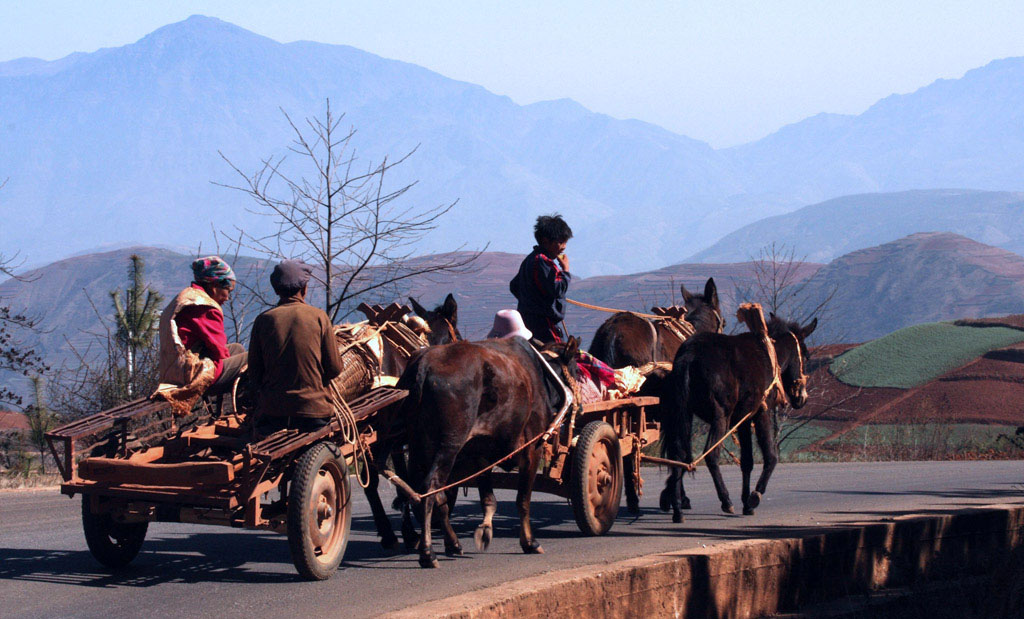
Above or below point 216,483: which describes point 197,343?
above

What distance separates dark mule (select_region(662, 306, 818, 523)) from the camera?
10562 mm

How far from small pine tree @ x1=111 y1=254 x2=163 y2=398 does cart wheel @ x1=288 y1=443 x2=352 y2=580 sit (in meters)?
17.0

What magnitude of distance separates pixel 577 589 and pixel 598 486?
2.77 metres

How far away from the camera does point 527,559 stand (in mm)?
8266

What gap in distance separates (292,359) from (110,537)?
184 cm

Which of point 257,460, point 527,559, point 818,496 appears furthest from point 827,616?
point 818,496

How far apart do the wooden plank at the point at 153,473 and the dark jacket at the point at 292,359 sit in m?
0.77

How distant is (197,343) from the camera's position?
26.7 feet

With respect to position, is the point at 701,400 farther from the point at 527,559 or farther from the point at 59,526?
the point at 59,526

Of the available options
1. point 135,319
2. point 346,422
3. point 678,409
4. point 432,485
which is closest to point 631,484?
point 678,409

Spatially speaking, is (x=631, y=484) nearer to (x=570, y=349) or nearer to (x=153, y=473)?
(x=570, y=349)

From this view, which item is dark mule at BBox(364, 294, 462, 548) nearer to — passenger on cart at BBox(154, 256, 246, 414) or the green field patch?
passenger on cart at BBox(154, 256, 246, 414)

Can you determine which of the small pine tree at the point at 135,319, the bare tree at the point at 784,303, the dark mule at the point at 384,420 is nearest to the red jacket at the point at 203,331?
the dark mule at the point at 384,420

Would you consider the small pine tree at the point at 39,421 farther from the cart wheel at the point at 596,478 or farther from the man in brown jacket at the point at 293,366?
the man in brown jacket at the point at 293,366
